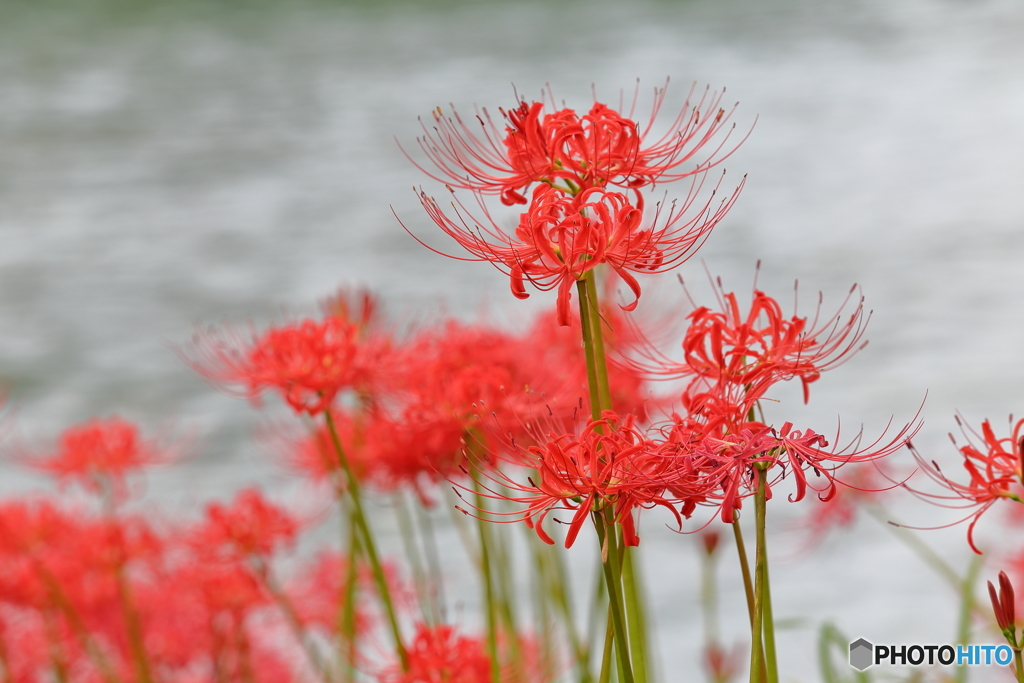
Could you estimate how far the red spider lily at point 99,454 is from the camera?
0.73 m

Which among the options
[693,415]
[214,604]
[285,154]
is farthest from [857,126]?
[693,415]

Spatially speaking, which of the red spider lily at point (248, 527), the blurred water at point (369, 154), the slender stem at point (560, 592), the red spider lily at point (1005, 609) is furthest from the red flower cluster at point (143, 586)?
the blurred water at point (369, 154)

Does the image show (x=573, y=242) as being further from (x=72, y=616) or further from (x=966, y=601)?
(x=72, y=616)

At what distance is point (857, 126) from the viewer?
229 cm

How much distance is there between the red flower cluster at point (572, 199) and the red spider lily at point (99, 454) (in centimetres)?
44

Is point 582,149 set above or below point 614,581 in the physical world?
above

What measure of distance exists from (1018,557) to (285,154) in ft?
6.45

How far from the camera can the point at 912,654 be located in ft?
1.65

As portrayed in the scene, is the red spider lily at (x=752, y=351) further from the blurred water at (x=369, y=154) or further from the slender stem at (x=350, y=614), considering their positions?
the blurred water at (x=369, y=154)

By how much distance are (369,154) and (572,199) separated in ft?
6.91

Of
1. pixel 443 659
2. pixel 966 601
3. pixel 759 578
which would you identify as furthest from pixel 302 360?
pixel 966 601

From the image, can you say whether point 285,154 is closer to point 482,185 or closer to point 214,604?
point 214,604

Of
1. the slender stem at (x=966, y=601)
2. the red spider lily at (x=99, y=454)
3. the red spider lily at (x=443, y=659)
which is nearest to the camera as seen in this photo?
the red spider lily at (x=443, y=659)

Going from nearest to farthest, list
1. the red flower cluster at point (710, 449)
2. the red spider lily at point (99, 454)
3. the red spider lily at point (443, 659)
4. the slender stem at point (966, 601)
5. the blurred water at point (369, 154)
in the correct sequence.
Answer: the red flower cluster at point (710, 449), the red spider lily at point (443, 659), the slender stem at point (966, 601), the red spider lily at point (99, 454), the blurred water at point (369, 154)
